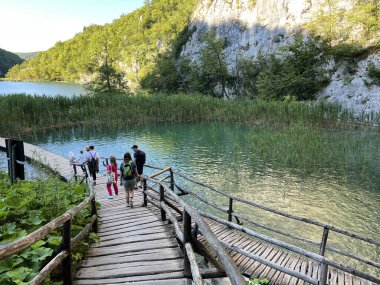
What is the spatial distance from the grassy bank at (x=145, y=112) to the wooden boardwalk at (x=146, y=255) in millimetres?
19953

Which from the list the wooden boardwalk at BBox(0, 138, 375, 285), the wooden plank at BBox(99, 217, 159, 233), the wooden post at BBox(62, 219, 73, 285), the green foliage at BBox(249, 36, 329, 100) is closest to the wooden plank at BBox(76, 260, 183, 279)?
the wooden boardwalk at BBox(0, 138, 375, 285)

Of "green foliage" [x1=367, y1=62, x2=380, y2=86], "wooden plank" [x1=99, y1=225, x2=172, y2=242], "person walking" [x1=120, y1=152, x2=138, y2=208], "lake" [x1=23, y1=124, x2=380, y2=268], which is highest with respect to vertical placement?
"green foliage" [x1=367, y1=62, x2=380, y2=86]

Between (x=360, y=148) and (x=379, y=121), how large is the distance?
7.83 metres

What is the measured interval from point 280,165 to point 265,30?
131 ft

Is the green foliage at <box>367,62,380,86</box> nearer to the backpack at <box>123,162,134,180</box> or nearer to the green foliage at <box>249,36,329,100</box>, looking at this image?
the green foliage at <box>249,36,329,100</box>

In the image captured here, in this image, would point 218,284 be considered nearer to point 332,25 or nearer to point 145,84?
point 332,25

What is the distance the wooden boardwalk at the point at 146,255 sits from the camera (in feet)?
15.9

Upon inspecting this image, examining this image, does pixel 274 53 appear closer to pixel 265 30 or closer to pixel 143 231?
pixel 265 30

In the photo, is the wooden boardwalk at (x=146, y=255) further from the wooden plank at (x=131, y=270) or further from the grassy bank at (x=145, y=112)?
the grassy bank at (x=145, y=112)

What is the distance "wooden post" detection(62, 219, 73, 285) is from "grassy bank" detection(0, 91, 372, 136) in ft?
79.8

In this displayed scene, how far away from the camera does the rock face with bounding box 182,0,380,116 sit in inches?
1332

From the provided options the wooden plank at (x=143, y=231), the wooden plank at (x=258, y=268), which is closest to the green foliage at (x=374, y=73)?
the wooden plank at (x=258, y=268)

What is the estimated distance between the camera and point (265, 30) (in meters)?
51.6

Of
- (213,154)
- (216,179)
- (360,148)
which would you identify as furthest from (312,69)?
(216,179)
